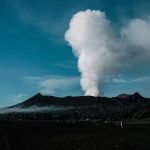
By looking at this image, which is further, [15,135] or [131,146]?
[15,135]

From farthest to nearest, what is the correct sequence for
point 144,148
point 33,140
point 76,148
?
1. point 33,140
2. point 144,148
3. point 76,148

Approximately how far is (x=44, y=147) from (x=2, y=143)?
5.01 m

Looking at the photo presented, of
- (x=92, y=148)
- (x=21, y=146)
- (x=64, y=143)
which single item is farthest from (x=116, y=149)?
(x=21, y=146)

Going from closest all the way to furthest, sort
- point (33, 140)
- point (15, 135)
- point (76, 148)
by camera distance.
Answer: point (76, 148) < point (33, 140) < point (15, 135)

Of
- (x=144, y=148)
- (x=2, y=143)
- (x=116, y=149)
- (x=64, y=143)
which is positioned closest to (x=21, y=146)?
(x=2, y=143)

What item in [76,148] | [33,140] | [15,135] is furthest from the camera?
[15,135]

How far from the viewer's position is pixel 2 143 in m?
40.5

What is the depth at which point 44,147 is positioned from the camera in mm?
38969

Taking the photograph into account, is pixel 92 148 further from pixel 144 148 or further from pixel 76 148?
pixel 144 148

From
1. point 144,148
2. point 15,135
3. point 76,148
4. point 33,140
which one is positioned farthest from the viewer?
point 15,135

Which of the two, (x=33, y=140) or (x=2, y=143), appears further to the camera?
(x=33, y=140)

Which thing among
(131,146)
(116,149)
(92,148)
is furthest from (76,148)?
(131,146)

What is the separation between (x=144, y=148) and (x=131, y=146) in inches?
59.5

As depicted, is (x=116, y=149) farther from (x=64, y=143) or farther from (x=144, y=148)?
(x=64, y=143)
